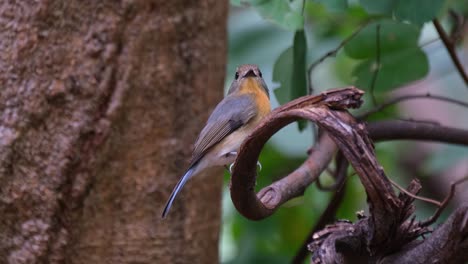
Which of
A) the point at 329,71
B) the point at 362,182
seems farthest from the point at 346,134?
the point at 329,71

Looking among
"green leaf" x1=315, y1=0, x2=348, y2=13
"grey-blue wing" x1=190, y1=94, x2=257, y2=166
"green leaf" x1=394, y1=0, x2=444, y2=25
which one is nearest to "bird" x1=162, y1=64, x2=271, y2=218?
"grey-blue wing" x1=190, y1=94, x2=257, y2=166

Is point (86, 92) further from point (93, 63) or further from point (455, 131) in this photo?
point (455, 131)

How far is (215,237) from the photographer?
2697mm

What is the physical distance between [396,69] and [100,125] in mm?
952

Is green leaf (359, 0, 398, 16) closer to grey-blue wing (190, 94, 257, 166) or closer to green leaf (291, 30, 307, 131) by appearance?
green leaf (291, 30, 307, 131)

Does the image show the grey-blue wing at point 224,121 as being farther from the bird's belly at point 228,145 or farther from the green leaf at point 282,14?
the green leaf at point 282,14

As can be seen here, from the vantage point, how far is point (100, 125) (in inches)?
92.4

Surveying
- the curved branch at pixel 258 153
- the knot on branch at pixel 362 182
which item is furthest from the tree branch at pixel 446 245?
the curved branch at pixel 258 153

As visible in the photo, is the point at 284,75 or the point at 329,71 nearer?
the point at 284,75

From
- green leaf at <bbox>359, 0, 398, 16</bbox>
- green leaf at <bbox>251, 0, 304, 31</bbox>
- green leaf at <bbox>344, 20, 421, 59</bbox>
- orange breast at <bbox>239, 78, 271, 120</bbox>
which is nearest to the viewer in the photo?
green leaf at <bbox>251, 0, 304, 31</bbox>

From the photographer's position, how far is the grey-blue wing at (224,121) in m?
2.22

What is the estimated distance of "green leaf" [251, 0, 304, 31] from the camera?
2082 mm

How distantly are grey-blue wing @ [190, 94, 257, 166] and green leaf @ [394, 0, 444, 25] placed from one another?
1.57 ft

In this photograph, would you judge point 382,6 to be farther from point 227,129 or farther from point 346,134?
point 346,134
